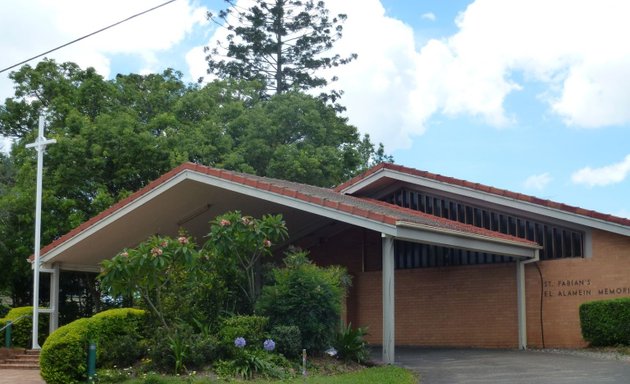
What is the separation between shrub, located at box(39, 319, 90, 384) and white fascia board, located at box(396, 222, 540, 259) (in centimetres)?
587

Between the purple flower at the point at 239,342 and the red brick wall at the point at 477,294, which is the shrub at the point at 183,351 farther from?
the red brick wall at the point at 477,294

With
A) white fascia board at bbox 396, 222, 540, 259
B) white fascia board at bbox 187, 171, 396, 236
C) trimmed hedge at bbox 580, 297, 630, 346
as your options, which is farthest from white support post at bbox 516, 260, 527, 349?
white fascia board at bbox 187, 171, 396, 236

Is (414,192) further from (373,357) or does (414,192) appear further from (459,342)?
(373,357)

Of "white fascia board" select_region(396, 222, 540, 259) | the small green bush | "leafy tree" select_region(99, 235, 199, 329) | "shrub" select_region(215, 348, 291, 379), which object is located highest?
"white fascia board" select_region(396, 222, 540, 259)

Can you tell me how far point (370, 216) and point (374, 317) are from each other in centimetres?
750

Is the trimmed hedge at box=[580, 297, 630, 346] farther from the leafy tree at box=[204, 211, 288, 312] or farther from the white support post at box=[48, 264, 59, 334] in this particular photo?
the white support post at box=[48, 264, 59, 334]

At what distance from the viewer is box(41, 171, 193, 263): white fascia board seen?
17500mm

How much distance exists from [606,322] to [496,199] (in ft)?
12.6

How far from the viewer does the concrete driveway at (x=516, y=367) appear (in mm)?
13219

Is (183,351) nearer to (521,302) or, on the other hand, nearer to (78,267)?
(78,267)

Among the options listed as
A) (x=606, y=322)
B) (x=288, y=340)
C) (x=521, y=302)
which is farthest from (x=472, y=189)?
(x=288, y=340)

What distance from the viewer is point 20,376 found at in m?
16.8

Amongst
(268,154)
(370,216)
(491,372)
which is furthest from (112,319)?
(268,154)

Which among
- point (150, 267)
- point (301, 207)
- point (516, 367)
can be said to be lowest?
point (516, 367)
